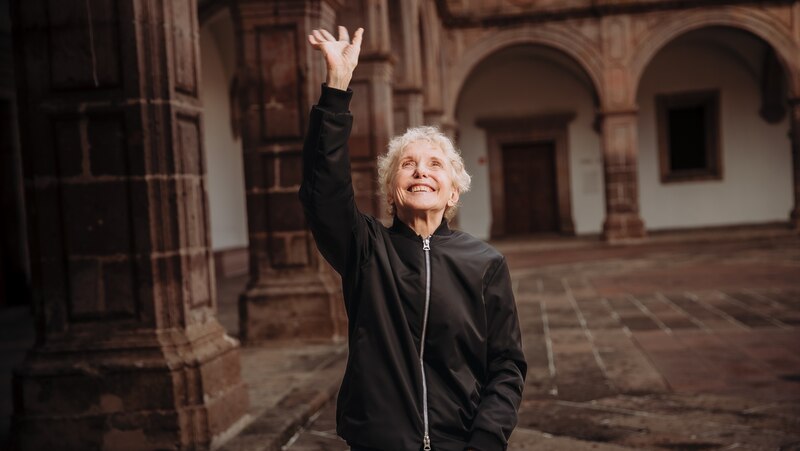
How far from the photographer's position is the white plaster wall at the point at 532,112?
64.2ft

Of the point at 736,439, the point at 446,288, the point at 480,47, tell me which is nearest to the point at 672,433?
the point at 736,439

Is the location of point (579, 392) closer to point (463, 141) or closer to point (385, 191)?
point (385, 191)

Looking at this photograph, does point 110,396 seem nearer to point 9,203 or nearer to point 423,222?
point 423,222

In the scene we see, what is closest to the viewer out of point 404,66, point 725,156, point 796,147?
point 404,66

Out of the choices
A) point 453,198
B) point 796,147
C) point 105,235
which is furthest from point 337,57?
point 796,147

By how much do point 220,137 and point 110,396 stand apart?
32.7 feet

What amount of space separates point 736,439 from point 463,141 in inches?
659

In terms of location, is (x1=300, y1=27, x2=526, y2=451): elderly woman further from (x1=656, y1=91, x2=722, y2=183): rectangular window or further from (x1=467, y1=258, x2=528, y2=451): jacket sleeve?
(x1=656, y1=91, x2=722, y2=183): rectangular window

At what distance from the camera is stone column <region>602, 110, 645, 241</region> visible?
1642cm

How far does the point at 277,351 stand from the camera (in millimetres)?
6051

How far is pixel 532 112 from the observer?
64.9 ft

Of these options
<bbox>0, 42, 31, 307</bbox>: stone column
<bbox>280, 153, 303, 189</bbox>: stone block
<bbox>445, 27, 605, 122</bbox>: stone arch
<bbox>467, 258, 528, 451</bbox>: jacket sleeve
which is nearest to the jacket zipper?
<bbox>467, 258, 528, 451</bbox>: jacket sleeve

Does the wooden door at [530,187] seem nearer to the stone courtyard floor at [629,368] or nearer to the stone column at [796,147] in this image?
the stone column at [796,147]

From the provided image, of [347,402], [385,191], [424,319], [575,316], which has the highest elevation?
[385,191]
